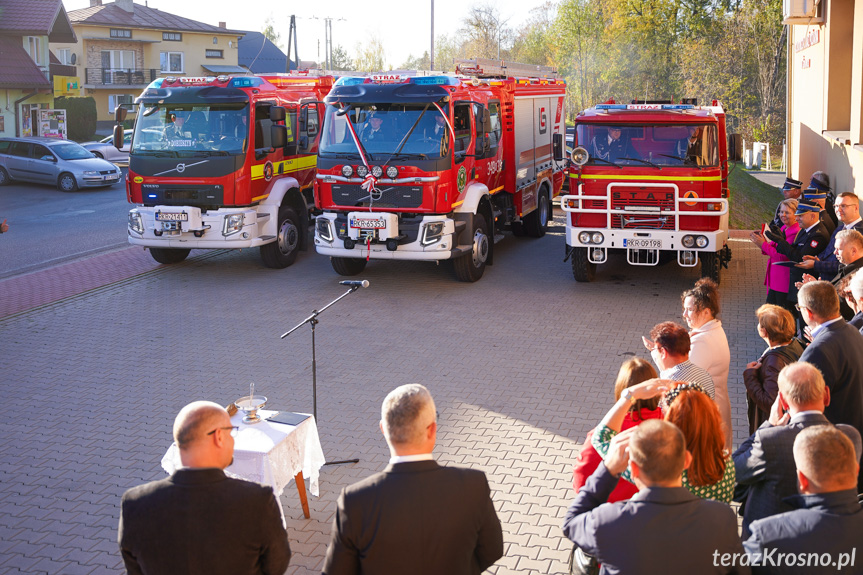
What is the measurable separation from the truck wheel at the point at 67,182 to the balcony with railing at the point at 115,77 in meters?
32.0

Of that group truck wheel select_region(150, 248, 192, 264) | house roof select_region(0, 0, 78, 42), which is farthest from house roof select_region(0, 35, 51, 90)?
truck wheel select_region(150, 248, 192, 264)

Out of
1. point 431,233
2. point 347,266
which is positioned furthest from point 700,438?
point 347,266

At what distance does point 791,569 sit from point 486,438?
14.7 feet

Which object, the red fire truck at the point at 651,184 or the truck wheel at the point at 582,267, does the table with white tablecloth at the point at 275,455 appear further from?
the truck wheel at the point at 582,267

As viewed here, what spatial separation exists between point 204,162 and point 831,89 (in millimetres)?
11181

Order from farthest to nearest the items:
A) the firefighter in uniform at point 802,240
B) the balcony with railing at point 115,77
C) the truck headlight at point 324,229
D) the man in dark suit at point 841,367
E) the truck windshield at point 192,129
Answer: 1. the balcony with railing at point 115,77
2. the truck windshield at point 192,129
3. the truck headlight at point 324,229
4. the firefighter in uniform at point 802,240
5. the man in dark suit at point 841,367

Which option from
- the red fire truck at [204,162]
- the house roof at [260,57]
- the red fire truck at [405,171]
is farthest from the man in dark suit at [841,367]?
the house roof at [260,57]

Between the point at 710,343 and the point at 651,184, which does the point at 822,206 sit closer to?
the point at 651,184

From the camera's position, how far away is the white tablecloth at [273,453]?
5922mm

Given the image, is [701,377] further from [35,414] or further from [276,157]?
[276,157]

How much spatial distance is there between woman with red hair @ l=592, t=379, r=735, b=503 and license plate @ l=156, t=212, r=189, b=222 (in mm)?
11065

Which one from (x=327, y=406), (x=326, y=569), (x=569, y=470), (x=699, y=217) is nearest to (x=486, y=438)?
(x=569, y=470)

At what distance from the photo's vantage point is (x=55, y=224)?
21844 millimetres

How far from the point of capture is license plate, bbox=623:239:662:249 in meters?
12.8
